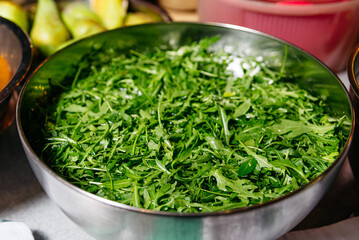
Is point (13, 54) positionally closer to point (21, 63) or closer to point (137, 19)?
point (21, 63)


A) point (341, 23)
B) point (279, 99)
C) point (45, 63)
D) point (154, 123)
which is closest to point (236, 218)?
point (154, 123)

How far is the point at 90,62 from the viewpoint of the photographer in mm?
895

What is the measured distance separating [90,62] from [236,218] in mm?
587

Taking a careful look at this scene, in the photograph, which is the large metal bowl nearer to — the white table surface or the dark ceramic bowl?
the dark ceramic bowl

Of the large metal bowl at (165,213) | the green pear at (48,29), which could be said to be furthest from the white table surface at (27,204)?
the green pear at (48,29)

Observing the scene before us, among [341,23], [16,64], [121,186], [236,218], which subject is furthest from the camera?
[341,23]

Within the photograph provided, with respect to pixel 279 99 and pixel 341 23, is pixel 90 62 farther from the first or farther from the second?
pixel 341 23

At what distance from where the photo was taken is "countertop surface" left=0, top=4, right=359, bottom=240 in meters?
0.68

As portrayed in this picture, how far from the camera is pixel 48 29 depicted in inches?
41.9

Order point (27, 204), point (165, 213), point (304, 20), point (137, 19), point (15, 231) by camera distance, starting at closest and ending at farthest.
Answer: point (165, 213) < point (15, 231) < point (27, 204) < point (304, 20) < point (137, 19)

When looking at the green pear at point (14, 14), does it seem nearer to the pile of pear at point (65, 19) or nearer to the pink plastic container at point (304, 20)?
the pile of pear at point (65, 19)

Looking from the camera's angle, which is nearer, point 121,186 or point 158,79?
point 121,186

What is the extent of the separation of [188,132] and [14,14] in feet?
2.43

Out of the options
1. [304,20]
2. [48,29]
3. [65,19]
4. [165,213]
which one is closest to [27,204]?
[165,213]
